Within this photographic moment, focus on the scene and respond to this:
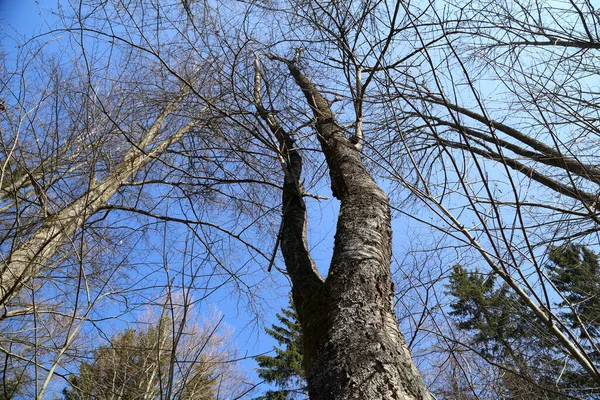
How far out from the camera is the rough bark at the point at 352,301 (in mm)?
1082

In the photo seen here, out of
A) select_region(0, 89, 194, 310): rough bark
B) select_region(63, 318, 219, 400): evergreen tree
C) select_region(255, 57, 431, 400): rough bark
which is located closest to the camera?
select_region(255, 57, 431, 400): rough bark

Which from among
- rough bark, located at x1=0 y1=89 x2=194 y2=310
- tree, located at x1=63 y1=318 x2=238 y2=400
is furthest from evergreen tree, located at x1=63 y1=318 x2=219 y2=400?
rough bark, located at x1=0 y1=89 x2=194 y2=310

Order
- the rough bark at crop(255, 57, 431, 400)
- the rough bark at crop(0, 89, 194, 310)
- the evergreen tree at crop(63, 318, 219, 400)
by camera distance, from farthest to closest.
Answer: the rough bark at crop(0, 89, 194, 310)
the evergreen tree at crop(63, 318, 219, 400)
the rough bark at crop(255, 57, 431, 400)

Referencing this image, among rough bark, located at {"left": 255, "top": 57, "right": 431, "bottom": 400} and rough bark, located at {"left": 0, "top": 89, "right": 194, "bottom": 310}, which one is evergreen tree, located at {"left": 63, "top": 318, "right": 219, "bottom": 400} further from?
rough bark, located at {"left": 0, "top": 89, "right": 194, "bottom": 310}

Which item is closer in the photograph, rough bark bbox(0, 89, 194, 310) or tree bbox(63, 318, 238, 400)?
tree bbox(63, 318, 238, 400)

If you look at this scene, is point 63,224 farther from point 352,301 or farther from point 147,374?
point 352,301

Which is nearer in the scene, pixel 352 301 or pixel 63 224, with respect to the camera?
pixel 352 301

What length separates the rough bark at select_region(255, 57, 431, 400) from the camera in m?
1.08

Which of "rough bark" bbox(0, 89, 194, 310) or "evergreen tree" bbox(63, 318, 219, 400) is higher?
"rough bark" bbox(0, 89, 194, 310)

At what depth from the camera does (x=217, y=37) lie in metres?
2.28

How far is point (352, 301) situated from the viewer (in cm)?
137

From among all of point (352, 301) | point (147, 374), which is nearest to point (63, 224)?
point (147, 374)

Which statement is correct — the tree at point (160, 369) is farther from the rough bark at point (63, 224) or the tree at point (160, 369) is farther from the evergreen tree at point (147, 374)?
the rough bark at point (63, 224)

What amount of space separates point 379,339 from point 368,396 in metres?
0.21
